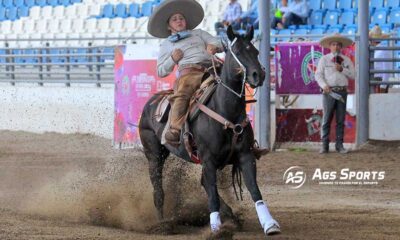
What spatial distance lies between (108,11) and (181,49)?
63.1ft

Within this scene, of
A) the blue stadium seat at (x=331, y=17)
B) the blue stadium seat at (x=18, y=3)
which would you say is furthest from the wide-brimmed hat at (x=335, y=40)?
the blue stadium seat at (x=18, y=3)

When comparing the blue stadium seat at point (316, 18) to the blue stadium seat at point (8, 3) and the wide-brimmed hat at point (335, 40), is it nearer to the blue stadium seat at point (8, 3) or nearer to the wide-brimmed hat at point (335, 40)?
the wide-brimmed hat at point (335, 40)

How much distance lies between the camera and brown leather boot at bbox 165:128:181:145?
8.75 meters

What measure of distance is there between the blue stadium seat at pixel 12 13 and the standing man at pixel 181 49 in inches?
868

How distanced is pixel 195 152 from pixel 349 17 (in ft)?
47.4

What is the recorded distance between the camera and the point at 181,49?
30.1 ft

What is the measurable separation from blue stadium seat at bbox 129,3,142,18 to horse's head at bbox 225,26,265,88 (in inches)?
759

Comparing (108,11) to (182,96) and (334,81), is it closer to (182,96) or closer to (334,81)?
(334,81)

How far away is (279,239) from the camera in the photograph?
7973 millimetres

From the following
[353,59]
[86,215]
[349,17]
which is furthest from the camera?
[349,17]

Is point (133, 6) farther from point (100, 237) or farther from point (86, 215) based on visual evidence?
point (100, 237)

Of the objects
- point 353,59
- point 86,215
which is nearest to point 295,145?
point 353,59

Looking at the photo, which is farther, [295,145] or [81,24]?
[81,24]

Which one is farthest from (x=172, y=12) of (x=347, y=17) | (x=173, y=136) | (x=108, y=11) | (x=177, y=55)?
(x=108, y=11)
